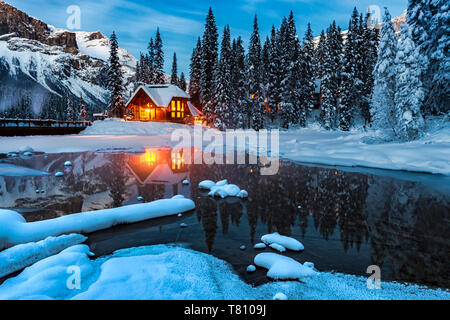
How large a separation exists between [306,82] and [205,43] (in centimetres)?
1968

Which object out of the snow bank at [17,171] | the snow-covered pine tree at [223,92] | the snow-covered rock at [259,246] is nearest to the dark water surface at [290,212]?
the snow-covered rock at [259,246]

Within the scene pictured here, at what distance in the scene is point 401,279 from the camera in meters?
4.55

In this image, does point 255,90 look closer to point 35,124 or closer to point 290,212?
point 35,124

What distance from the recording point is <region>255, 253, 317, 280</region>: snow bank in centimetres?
454

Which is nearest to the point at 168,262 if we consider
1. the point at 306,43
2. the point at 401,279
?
the point at 401,279

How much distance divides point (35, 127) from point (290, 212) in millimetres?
30479

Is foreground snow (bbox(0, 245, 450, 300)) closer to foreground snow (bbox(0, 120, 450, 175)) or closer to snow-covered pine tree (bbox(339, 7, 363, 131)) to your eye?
foreground snow (bbox(0, 120, 450, 175))

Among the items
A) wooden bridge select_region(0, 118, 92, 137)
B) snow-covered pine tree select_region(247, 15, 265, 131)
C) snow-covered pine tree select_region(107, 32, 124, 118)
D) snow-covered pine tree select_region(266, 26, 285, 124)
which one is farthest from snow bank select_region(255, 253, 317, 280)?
snow-covered pine tree select_region(107, 32, 124, 118)

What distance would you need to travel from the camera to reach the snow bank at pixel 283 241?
5.77 m

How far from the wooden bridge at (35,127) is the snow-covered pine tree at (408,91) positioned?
34.6 metres

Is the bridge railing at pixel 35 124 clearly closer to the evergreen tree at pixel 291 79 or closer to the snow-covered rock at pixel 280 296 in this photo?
the evergreen tree at pixel 291 79

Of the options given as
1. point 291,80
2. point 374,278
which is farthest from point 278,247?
point 291,80
